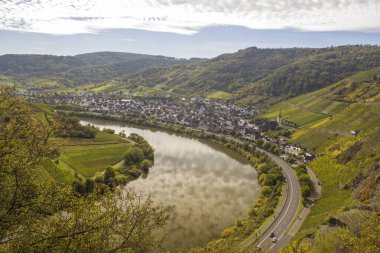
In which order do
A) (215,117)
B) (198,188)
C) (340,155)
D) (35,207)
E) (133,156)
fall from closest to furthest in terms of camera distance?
(35,207) → (198,188) → (340,155) → (133,156) → (215,117)

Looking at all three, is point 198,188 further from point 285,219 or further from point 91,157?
point 91,157

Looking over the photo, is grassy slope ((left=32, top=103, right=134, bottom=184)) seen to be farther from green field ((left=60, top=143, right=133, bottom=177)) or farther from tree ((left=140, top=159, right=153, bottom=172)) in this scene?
tree ((left=140, top=159, right=153, bottom=172))

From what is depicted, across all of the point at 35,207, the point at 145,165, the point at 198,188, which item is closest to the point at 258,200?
the point at 198,188

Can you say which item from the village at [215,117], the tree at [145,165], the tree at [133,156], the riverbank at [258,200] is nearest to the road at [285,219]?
the riverbank at [258,200]

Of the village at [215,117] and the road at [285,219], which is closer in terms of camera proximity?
the road at [285,219]

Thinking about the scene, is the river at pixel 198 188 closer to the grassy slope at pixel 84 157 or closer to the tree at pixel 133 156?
the tree at pixel 133 156

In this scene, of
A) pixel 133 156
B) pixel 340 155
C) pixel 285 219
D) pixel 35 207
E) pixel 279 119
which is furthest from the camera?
pixel 279 119

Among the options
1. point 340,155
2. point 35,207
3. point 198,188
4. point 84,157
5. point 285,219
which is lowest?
point 198,188
